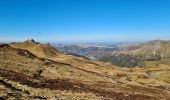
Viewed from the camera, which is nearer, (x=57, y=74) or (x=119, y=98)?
(x=119, y=98)

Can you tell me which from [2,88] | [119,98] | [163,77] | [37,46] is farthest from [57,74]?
[163,77]

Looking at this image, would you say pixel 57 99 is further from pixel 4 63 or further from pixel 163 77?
pixel 163 77

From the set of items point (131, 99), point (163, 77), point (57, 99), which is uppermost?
point (57, 99)

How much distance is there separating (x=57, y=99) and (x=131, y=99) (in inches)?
505

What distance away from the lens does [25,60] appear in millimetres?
56781

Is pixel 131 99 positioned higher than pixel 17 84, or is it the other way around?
pixel 17 84

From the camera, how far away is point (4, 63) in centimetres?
4794

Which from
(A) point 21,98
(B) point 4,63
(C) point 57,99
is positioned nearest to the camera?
(A) point 21,98

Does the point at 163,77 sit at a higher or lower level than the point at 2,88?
lower

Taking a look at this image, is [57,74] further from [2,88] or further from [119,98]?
[2,88]

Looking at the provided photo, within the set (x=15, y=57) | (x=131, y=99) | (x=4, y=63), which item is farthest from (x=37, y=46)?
(x=131, y=99)

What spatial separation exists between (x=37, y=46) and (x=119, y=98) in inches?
3762

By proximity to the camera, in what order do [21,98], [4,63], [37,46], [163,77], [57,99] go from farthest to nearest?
[163,77], [37,46], [4,63], [57,99], [21,98]

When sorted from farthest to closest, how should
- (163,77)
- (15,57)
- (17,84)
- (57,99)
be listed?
(163,77) → (15,57) → (17,84) → (57,99)
